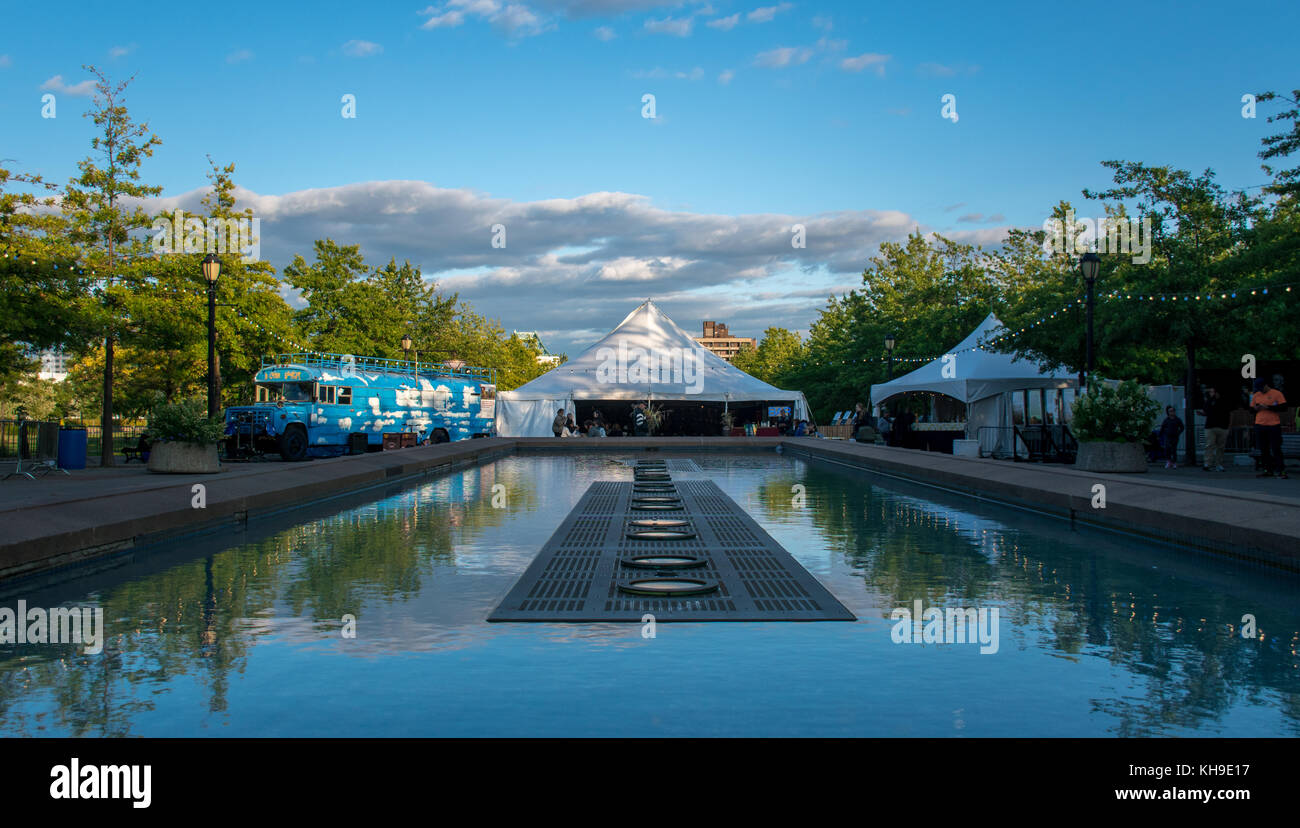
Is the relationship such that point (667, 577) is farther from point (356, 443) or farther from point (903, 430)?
point (903, 430)

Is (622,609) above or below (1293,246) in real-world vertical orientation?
below

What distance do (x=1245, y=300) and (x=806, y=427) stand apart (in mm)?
21201

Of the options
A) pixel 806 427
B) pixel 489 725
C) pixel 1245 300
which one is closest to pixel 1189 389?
pixel 1245 300

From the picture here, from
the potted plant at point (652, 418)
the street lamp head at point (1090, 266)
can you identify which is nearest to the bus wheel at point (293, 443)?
the potted plant at point (652, 418)

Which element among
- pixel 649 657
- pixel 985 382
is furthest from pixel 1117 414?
pixel 649 657

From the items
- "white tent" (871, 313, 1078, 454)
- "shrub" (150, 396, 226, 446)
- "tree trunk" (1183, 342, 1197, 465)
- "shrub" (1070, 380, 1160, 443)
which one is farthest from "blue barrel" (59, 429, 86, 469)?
"tree trunk" (1183, 342, 1197, 465)

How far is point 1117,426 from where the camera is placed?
18.3 meters

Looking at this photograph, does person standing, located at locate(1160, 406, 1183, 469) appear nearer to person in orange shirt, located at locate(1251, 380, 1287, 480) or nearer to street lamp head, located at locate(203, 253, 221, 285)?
person in orange shirt, located at locate(1251, 380, 1287, 480)

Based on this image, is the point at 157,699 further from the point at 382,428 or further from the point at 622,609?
the point at 382,428

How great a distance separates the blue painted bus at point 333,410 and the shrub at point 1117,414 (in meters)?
19.5

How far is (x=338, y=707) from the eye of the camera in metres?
4.52

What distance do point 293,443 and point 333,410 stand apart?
7.84 feet

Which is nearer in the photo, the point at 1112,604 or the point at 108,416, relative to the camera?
the point at 1112,604

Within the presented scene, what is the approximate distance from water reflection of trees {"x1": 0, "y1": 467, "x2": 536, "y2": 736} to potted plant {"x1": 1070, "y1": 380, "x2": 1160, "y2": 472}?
445 inches
